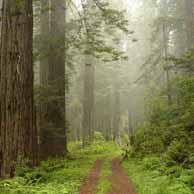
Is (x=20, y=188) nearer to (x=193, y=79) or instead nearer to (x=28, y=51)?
(x=28, y=51)

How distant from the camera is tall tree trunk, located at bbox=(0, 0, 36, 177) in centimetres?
924

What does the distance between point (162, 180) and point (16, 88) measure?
4160mm

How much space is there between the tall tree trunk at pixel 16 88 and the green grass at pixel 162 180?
284 cm

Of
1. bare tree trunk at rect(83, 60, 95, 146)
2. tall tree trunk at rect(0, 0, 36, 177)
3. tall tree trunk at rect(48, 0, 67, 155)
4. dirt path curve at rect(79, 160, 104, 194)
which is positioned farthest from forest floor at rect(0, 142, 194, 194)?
bare tree trunk at rect(83, 60, 95, 146)

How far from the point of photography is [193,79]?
471 inches

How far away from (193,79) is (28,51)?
207 inches

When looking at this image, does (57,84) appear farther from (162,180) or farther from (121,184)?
(162,180)

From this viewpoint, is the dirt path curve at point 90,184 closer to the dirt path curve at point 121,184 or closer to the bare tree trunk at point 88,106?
the dirt path curve at point 121,184

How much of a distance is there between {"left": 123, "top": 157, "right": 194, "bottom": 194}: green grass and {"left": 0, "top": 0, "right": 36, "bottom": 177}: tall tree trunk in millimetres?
2836

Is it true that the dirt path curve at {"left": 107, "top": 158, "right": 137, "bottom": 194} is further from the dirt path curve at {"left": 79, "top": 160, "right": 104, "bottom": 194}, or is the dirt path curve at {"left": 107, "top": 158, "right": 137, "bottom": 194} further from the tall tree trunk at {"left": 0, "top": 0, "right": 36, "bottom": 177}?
the tall tree trunk at {"left": 0, "top": 0, "right": 36, "bottom": 177}

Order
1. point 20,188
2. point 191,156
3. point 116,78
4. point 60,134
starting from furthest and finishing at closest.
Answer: point 116,78 < point 60,134 < point 191,156 < point 20,188

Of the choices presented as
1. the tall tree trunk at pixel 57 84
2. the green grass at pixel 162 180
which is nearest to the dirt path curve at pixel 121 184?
the green grass at pixel 162 180

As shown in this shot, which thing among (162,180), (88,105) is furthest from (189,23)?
(162,180)

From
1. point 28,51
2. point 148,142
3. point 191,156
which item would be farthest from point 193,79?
point 28,51
